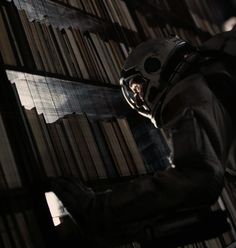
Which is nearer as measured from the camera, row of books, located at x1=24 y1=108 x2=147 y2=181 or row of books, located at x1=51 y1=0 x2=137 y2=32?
row of books, located at x1=24 y1=108 x2=147 y2=181

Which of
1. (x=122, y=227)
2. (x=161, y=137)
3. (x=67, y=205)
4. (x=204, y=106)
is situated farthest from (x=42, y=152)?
(x=161, y=137)

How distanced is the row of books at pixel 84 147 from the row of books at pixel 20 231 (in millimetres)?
224

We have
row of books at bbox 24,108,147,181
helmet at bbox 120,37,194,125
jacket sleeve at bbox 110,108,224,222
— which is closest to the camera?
jacket sleeve at bbox 110,108,224,222

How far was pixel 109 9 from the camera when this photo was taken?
10.2 ft

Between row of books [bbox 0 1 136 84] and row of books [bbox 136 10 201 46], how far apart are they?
0.63 m

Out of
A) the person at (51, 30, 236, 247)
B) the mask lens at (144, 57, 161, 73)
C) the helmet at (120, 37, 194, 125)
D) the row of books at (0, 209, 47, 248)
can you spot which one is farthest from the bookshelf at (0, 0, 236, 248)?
the mask lens at (144, 57, 161, 73)

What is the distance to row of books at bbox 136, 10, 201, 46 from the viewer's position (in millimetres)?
3541

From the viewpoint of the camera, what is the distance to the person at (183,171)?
145 centimetres

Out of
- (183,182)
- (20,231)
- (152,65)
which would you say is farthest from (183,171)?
(152,65)

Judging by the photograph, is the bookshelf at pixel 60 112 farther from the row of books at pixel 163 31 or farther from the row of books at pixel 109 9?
the row of books at pixel 163 31

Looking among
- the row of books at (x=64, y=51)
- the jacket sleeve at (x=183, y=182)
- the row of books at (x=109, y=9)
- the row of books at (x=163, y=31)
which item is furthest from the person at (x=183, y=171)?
the row of books at (x=163, y=31)

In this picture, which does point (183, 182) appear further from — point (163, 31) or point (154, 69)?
point (163, 31)

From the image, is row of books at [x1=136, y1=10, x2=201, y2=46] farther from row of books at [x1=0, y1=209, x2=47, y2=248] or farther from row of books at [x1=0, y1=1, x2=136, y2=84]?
row of books at [x1=0, y1=209, x2=47, y2=248]

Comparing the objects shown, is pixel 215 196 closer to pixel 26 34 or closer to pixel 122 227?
pixel 122 227
